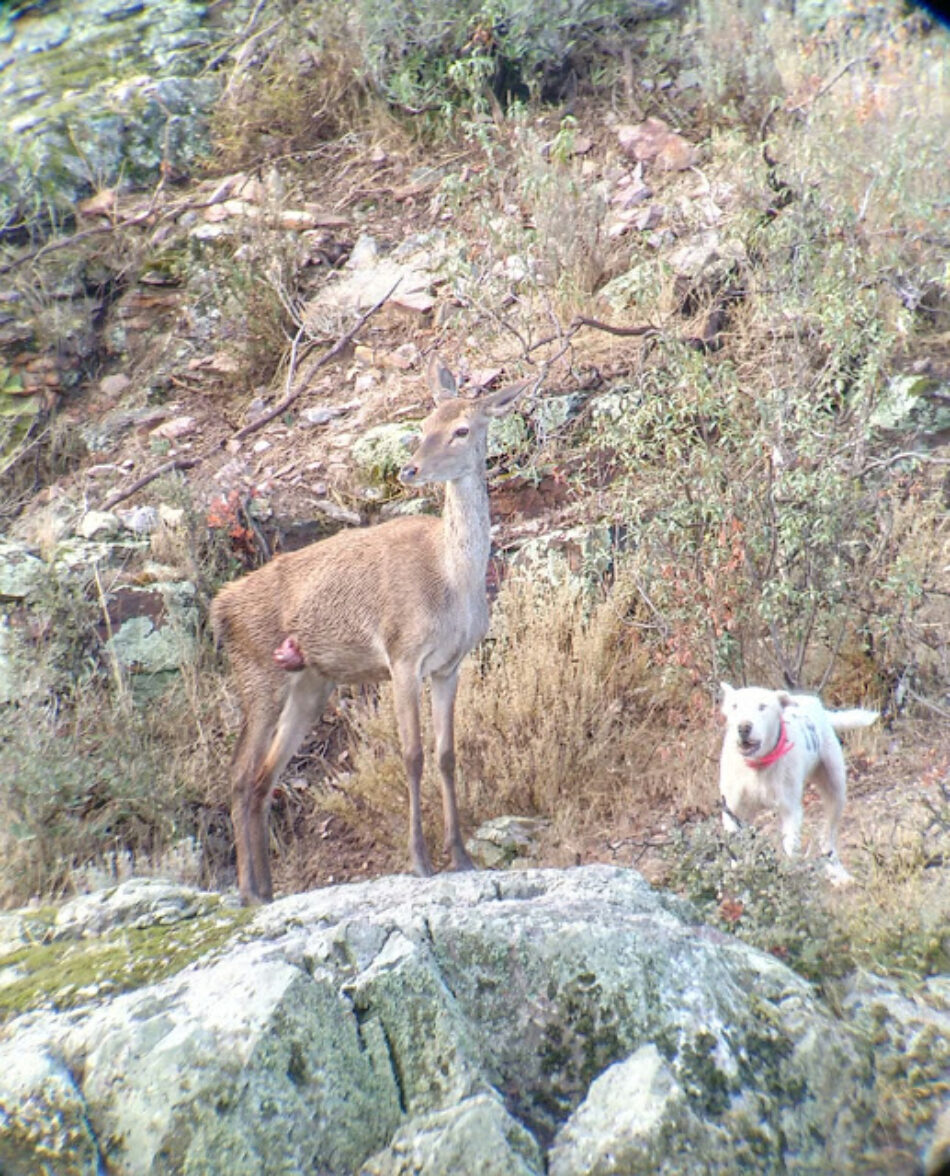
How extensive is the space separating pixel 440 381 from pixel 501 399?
95 cm

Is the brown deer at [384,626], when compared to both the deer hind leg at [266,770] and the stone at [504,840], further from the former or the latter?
the stone at [504,840]

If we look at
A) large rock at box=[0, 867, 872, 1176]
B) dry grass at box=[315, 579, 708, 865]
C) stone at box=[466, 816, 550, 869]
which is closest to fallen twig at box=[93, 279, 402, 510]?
dry grass at box=[315, 579, 708, 865]

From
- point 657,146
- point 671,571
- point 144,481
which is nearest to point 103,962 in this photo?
point 671,571

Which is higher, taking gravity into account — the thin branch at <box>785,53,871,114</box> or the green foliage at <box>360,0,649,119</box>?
the green foliage at <box>360,0,649,119</box>

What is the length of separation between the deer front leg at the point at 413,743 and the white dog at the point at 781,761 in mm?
1601

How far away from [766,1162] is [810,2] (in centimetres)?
1254

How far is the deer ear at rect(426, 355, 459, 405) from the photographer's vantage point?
7.89 m

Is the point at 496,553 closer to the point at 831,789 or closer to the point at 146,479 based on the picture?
the point at 146,479

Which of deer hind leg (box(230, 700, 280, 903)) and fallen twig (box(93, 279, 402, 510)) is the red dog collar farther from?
fallen twig (box(93, 279, 402, 510))

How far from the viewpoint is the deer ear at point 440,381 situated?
7887 millimetres

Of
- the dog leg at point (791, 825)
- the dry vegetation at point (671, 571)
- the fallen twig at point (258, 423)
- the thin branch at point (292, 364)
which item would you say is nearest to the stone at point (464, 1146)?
the dry vegetation at point (671, 571)

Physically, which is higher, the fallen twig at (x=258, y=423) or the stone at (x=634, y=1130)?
the stone at (x=634, y=1130)

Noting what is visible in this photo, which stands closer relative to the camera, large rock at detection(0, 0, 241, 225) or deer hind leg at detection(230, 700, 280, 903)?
deer hind leg at detection(230, 700, 280, 903)

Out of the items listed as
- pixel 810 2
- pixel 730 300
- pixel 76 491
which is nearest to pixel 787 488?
pixel 730 300
